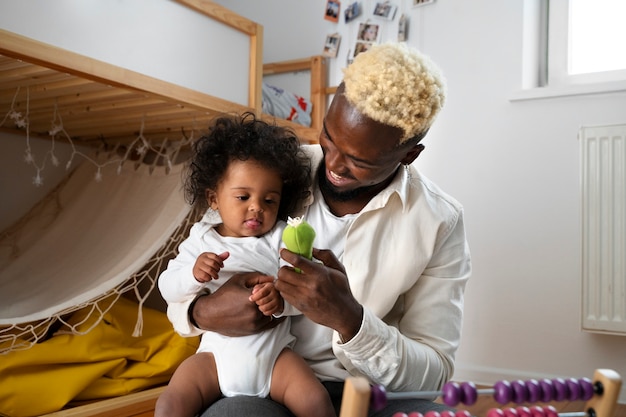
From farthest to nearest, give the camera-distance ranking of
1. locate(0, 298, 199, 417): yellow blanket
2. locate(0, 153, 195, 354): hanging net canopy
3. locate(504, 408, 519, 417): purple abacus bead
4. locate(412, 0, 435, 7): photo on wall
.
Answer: locate(412, 0, 435, 7): photo on wall
locate(0, 153, 195, 354): hanging net canopy
locate(0, 298, 199, 417): yellow blanket
locate(504, 408, 519, 417): purple abacus bead

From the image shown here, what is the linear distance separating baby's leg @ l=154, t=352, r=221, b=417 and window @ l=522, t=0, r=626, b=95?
6.13 ft

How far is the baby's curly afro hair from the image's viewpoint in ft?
3.95

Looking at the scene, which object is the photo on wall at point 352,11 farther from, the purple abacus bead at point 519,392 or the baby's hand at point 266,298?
the purple abacus bead at point 519,392

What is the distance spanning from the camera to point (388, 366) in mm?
979

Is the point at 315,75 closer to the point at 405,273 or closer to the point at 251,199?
the point at 251,199

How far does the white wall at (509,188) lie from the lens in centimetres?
239

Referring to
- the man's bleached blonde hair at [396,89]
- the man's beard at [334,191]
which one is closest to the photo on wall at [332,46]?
the man's beard at [334,191]

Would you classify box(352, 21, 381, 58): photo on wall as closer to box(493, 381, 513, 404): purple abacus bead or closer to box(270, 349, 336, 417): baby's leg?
box(270, 349, 336, 417): baby's leg

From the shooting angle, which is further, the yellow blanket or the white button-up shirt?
the yellow blanket

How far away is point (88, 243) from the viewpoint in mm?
2174

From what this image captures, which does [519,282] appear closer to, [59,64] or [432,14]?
[432,14]

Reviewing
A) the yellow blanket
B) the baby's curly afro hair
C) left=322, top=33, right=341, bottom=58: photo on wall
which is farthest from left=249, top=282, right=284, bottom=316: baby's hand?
left=322, top=33, right=341, bottom=58: photo on wall

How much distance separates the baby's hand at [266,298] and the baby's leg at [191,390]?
0.54 ft

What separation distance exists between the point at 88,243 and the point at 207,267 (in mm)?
1281
